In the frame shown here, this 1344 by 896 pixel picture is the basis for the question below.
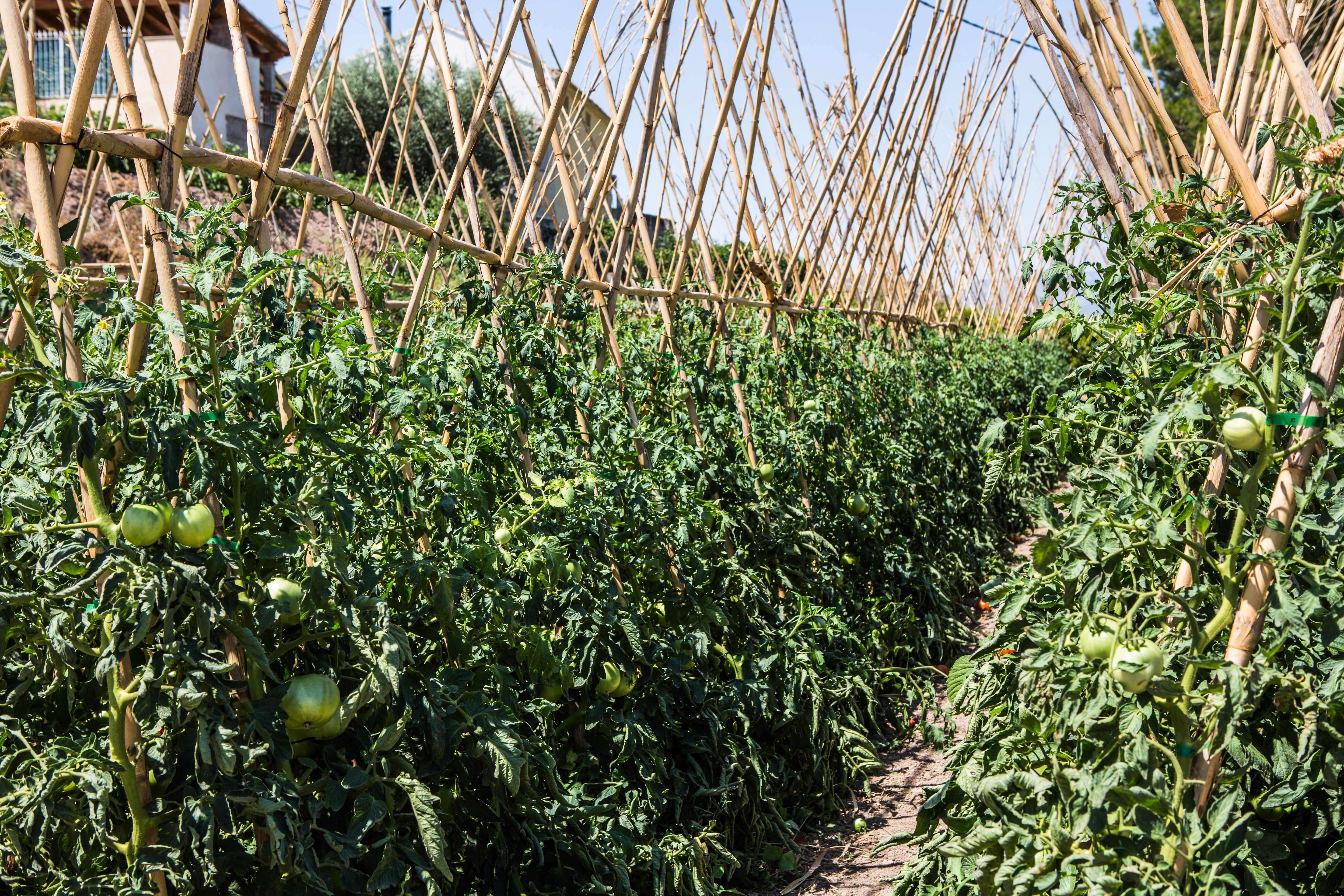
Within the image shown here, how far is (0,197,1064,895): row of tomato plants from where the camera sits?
3.83 feet

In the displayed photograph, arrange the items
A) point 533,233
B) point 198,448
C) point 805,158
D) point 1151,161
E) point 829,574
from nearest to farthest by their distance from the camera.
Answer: point 198,448 < point 1151,161 < point 533,233 < point 829,574 < point 805,158

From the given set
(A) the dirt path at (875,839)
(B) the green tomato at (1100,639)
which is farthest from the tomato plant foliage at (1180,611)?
(A) the dirt path at (875,839)

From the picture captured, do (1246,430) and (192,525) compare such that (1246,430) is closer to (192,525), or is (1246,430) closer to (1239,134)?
(1239,134)

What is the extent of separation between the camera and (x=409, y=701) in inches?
54.1

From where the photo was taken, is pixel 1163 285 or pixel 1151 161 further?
pixel 1151 161

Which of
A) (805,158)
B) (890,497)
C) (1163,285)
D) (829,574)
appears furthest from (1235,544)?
(805,158)

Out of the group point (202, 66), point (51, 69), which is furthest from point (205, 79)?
point (51, 69)

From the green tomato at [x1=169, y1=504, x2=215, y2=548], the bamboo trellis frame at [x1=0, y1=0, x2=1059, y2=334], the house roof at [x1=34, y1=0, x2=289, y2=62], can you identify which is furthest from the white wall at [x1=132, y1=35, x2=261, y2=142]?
the green tomato at [x1=169, y1=504, x2=215, y2=548]

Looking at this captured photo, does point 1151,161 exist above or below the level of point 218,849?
above

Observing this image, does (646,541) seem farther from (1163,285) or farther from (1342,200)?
(1342,200)

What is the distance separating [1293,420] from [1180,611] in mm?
337

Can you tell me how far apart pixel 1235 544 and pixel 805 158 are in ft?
15.8

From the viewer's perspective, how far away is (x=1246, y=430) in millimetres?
1247

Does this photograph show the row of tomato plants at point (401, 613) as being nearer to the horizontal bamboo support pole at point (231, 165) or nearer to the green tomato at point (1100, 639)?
the horizontal bamboo support pole at point (231, 165)
